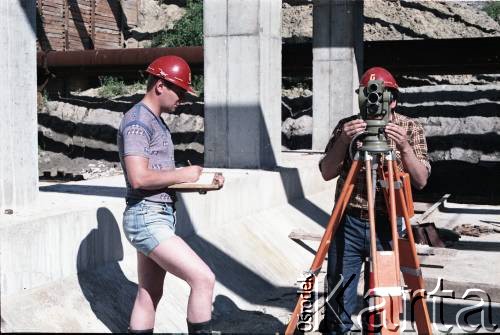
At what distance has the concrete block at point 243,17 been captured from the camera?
1027 centimetres

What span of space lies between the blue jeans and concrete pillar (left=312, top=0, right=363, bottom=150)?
11225 millimetres

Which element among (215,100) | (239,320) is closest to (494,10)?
(215,100)

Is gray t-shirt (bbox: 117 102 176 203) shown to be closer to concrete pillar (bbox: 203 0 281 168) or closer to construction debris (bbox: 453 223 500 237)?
concrete pillar (bbox: 203 0 281 168)

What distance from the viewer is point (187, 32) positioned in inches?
1153

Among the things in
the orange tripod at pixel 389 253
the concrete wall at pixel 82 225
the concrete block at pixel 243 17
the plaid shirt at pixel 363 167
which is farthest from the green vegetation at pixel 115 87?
the orange tripod at pixel 389 253

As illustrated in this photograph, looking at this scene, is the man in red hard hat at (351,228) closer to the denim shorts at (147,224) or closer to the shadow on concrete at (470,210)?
the denim shorts at (147,224)

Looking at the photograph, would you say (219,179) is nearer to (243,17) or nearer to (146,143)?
(146,143)

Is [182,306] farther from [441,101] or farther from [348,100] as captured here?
[441,101]

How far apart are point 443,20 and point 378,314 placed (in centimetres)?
2976

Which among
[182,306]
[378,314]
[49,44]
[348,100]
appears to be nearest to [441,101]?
[348,100]

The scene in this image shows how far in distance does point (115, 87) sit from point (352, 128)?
23048 mm

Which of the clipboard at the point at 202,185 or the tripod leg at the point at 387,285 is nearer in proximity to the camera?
the tripod leg at the point at 387,285

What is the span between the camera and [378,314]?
A: 403 cm

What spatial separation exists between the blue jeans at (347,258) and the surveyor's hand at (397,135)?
0.52m
